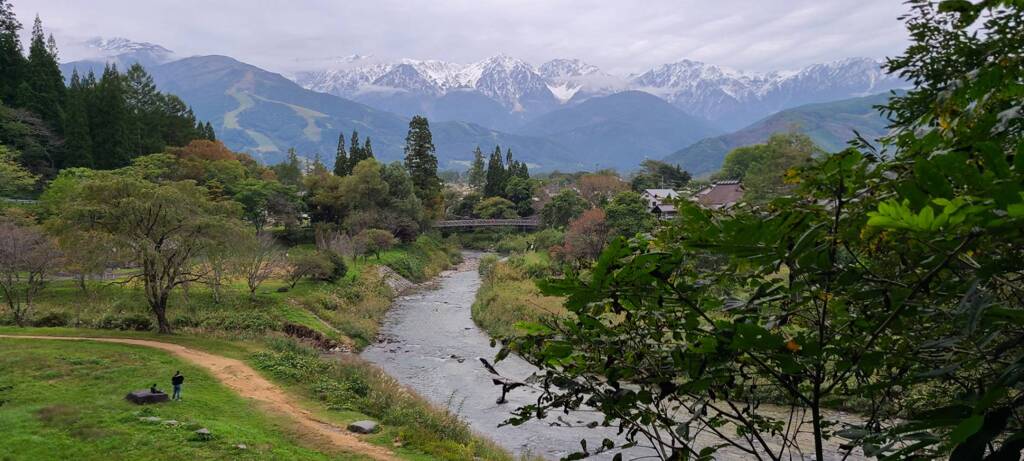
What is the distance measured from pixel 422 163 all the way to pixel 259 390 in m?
39.0

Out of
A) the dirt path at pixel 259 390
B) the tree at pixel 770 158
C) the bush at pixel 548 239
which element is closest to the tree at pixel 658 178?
the tree at pixel 770 158

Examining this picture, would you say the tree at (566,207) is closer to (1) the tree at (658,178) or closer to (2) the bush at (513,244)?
(2) the bush at (513,244)

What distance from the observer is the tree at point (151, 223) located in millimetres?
18062

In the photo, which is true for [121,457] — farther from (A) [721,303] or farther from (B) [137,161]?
(B) [137,161]

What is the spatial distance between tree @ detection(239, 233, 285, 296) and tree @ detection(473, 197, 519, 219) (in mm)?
30145

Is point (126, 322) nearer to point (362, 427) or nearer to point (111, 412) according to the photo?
point (111, 412)

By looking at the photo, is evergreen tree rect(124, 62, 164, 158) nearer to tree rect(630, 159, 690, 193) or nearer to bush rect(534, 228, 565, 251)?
bush rect(534, 228, 565, 251)

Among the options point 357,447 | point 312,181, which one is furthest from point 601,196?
point 357,447

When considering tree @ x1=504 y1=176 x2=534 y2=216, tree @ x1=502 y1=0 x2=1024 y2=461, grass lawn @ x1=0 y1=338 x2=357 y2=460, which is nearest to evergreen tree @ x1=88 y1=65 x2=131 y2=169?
grass lawn @ x1=0 y1=338 x2=357 y2=460

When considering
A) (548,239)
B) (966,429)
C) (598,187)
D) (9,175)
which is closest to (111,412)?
(966,429)

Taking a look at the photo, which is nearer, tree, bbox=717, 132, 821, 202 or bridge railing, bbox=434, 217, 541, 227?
tree, bbox=717, 132, 821, 202

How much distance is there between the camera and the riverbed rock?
1266 cm

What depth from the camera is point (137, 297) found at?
23656mm

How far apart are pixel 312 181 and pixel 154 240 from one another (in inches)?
1061
